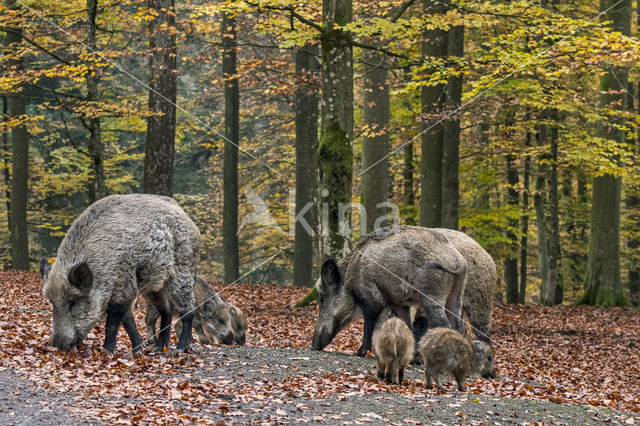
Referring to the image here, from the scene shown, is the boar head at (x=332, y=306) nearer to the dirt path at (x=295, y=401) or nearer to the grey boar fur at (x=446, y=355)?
the dirt path at (x=295, y=401)

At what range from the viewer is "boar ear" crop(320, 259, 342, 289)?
10.5 meters

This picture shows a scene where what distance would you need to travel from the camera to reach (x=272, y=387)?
7.76 meters

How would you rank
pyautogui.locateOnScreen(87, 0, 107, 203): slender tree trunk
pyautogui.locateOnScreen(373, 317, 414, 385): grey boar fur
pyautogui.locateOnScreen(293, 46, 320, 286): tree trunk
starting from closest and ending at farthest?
1. pyautogui.locateOnScreen(373, 317, 414, 385): grey boar fur
2. pyautogui.locateOnScreen(87, 0, 107, 203): slender tree trunk
3. pyautogui.locateOnScreen(293, 46, 320, 286): tree trunk

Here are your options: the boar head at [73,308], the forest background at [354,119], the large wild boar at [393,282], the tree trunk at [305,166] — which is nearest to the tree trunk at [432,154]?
the forest background at [354,119]

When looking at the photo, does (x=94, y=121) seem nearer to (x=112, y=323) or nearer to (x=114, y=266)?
(x=114, y=266)

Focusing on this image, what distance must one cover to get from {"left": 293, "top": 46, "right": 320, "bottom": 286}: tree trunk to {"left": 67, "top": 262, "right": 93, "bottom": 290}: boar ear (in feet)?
46.3

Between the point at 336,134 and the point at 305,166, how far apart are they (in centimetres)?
859

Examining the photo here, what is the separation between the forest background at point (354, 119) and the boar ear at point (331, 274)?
3.39 metres

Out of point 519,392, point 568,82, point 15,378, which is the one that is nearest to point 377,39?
point 568,82

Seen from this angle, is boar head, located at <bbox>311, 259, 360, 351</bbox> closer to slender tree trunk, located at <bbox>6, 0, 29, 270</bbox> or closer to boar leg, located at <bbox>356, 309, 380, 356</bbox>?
boar leg, located at <bbox>356, 309, 380, 356</bbox>

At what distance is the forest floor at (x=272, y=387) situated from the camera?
256 inches

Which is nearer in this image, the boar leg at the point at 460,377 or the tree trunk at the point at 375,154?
the boar leg at the point at 460,377

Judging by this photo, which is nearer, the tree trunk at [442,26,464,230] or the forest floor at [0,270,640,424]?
the forest floor at [0,270,640,424]

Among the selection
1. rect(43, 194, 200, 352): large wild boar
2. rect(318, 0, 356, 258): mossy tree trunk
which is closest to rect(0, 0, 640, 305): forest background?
rect(318, 0, 356, 258): mossy tree trunk
